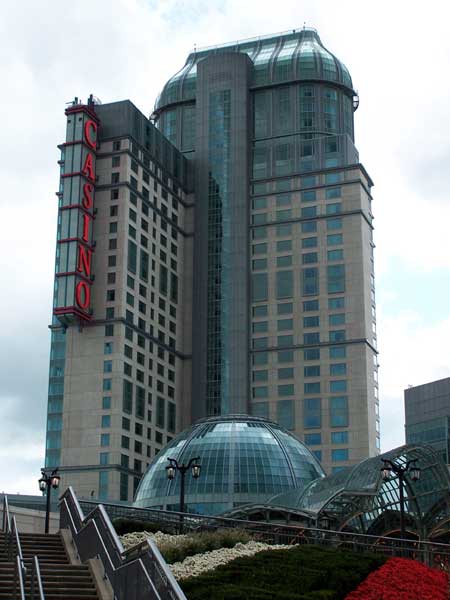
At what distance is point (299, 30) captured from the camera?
158500mm

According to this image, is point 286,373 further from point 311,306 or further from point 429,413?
point 429,413

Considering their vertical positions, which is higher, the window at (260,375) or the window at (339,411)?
the window at (260,375)

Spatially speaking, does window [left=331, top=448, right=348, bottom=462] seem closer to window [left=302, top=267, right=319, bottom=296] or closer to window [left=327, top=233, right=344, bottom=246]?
window [left=302, top=267, right=319, bottom=296]

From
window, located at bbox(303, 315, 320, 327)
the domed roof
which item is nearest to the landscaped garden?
the domed roof

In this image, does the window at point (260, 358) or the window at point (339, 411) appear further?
the window at point (260, 358)

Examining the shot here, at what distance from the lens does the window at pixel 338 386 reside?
130125 mm

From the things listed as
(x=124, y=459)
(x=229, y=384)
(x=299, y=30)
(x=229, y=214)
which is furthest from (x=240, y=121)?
(x=124, y=459)

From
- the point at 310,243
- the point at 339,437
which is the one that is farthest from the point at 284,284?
the point at 339,437

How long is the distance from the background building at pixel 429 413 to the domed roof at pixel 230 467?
65647 mm

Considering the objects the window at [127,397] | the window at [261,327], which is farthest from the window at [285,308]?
the window at [127,397]

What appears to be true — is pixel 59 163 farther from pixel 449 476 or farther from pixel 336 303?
pixel 449 476

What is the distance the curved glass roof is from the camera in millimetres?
146625

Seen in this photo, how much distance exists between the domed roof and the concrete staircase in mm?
42395

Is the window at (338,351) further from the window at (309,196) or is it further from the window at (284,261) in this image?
the window at (309,196)
